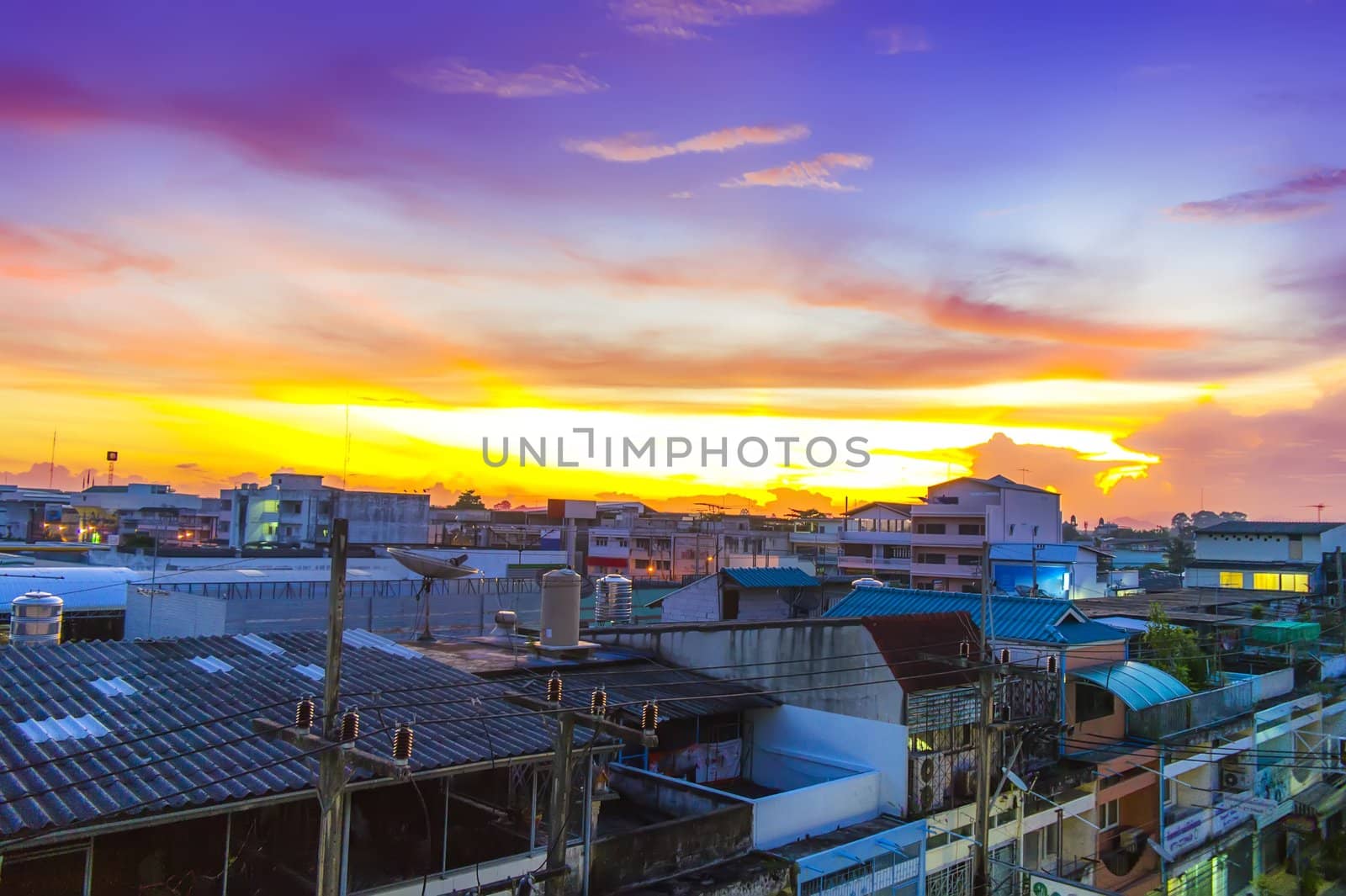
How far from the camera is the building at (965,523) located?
7112 centimetres

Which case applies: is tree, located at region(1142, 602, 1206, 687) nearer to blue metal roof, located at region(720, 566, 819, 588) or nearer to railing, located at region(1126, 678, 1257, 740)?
railing, located at region(1126, 678, 1257, 740)

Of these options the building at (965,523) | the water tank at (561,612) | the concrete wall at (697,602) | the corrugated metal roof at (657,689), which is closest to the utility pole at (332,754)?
the corrugated metal roof at (657,689)

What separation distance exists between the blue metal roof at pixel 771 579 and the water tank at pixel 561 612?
15.9m

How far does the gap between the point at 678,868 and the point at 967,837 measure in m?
8.03

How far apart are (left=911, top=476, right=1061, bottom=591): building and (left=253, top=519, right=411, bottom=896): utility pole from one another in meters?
65.1

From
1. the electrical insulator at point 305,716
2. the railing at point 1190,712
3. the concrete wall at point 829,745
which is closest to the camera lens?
the electrical insulator at point 305,716

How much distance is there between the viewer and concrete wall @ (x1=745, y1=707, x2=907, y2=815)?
1967 centimetres

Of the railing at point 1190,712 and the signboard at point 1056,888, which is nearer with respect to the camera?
the signboard at point 1056,888

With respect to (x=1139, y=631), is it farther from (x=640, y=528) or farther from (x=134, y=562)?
(x=640, y=528)

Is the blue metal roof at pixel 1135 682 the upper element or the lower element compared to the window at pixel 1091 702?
upper

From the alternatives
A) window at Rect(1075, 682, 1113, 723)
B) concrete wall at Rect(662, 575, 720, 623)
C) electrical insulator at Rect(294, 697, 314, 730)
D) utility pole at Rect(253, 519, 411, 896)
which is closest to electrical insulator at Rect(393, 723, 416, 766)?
utility pole at Rect(253, 519, 411, 896)

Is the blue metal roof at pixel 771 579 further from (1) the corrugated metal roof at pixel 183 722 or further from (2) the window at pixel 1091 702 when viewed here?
(1) the corrugated metal roof at pixel 183 722

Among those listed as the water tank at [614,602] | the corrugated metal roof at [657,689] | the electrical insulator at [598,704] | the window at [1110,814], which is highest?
the electrical insulator at [598,704]

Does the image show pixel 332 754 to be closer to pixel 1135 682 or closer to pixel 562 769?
pixel 562 769
